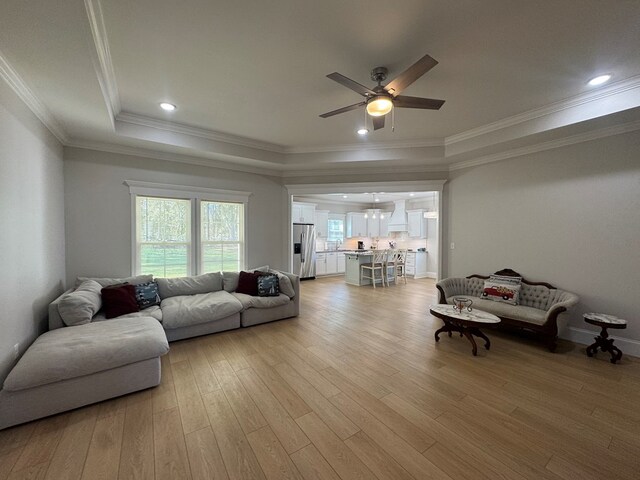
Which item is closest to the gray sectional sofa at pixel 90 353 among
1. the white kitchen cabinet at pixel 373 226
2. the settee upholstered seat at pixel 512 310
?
the settee upholstered seat at pixel 512 310

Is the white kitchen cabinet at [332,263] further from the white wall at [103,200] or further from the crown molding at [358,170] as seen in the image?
the white wall at [103,200]

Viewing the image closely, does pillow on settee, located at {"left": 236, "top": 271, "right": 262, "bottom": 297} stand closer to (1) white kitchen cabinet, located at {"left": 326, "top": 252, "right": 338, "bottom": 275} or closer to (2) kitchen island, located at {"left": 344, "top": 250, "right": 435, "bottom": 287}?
(2) kitchen island, located at {"left": 344, "top": 250, "right": 435, "bottom": 287}

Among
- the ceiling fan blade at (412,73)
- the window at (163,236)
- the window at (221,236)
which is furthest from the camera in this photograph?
the window at (221,236)

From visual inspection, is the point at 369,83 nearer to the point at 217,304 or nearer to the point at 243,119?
the point at 243,119

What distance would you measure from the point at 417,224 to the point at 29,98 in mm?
8986

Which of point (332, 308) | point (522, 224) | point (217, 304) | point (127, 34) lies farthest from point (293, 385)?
point (522, 224)

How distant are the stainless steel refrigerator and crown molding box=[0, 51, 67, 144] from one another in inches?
215

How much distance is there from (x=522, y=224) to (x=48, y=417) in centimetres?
594

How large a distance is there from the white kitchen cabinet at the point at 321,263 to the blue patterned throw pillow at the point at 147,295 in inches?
214

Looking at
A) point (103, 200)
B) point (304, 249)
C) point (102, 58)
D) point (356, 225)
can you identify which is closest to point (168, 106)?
point (102, 58)

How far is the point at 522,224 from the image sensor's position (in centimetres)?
404

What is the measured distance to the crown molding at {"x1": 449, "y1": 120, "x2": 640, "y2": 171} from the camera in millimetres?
3168

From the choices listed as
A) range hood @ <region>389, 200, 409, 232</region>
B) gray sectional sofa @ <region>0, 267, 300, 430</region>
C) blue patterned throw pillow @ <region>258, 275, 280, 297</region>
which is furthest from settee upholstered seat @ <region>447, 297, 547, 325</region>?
range hood @ <region>389, 200, 409, 232</region>

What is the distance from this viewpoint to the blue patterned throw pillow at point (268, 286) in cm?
425
